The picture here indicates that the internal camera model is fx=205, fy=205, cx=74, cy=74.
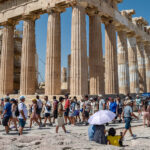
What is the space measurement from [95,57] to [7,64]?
455 inches

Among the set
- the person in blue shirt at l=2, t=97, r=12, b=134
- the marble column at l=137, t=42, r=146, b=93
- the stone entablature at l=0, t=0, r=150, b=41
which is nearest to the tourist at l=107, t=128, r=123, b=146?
the person in blue shirt at l=2, t=97, r=12, b=134

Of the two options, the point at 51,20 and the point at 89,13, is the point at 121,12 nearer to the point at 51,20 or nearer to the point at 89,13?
the point at 89,13

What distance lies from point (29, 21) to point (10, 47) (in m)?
4.62

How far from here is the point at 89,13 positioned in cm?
2352

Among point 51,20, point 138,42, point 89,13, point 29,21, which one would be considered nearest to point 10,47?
point 29,21

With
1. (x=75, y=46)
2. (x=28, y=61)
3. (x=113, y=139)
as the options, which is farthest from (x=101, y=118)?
(x=28, y=61)

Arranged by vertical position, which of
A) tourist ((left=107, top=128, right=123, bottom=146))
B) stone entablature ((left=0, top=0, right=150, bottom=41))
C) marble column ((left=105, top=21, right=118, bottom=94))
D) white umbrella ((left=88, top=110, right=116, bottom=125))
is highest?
stone entablature ((left=0, top=0, right=150, bottom=41))

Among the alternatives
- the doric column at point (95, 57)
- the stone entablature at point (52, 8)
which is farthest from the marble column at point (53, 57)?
the doric column at point (95, 57)

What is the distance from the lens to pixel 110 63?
26.2 meters

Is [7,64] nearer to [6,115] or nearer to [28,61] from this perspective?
[28,61]

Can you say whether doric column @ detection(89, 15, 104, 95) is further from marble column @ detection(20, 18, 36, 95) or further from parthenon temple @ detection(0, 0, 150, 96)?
marble column @ detection(20, 18, 36, 95)

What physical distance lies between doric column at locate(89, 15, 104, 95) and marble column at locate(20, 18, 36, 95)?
713 cm

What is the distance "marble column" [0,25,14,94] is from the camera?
85.5 ft

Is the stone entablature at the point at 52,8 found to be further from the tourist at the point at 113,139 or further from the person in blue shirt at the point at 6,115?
the tourist at the point at 113,139
